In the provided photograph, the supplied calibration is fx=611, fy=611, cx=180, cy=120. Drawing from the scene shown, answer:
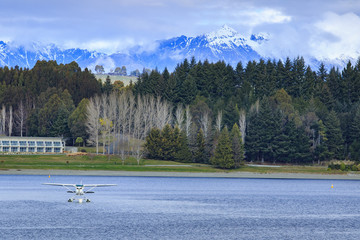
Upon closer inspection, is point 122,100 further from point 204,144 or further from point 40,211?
point 40,211

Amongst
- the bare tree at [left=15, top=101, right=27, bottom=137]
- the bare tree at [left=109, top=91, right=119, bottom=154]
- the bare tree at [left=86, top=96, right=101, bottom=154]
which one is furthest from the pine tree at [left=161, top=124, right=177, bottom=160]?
the bare tree at [left=15, top=101, right=27, bottom=137]

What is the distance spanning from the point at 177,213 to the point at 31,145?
91.1m

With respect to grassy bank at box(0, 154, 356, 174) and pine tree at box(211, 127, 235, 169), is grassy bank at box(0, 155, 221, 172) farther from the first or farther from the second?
pine tree at box(211, 127, 235, 169)

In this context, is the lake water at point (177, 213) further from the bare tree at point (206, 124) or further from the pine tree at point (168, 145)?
the bare tree at point (206, 124)

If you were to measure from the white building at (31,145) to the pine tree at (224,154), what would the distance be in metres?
41.3

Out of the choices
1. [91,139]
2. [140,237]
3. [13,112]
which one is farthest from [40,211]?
[13,112]

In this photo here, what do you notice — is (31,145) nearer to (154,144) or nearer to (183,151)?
(154,144)

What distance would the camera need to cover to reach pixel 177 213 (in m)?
68.6

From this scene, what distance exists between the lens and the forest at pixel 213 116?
455 ft

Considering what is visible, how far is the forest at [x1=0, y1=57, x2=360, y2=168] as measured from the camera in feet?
455

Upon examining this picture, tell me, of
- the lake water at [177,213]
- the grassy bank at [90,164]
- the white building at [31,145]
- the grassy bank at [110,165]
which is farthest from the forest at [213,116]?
the lake water at [177,213]

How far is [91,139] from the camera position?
148875mm

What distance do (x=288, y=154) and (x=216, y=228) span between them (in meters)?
87.8

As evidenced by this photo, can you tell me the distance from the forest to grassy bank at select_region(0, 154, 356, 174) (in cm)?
327
